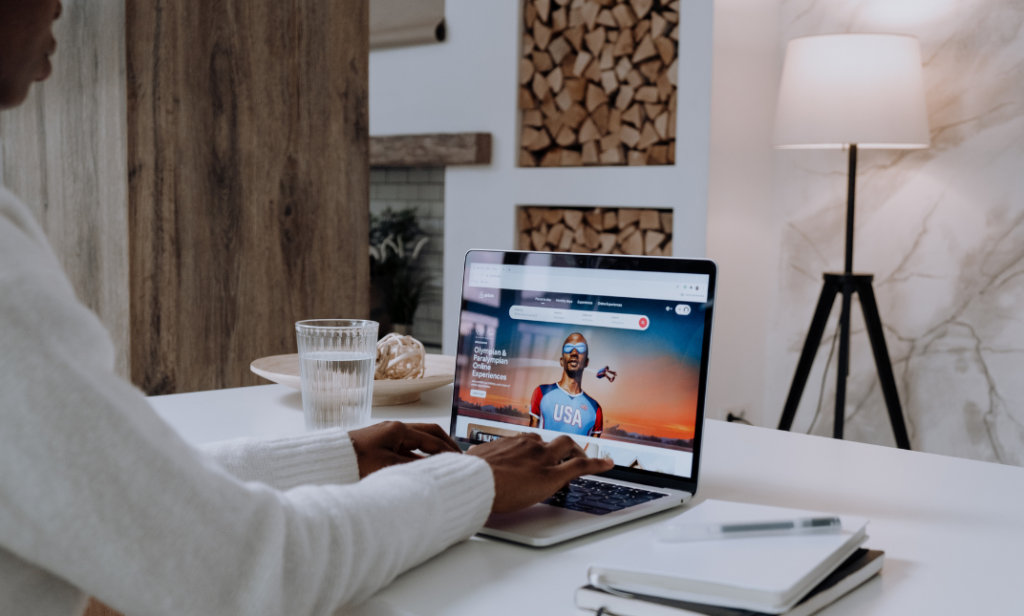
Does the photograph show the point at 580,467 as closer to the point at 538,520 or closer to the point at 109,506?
the point at 538,520

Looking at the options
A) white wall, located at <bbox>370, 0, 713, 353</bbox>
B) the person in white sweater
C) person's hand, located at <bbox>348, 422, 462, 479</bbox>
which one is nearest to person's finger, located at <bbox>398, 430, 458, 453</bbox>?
person's hand, located at <bbox>348, 422, 462, 479</bbox>

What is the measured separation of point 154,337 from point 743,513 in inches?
69.3

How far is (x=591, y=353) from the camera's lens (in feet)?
3.06

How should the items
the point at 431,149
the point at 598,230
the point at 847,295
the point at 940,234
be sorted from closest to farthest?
the point at 847,295
the point at 940,234
the point at 598,230
the point at 431,149

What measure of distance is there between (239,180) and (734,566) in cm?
194

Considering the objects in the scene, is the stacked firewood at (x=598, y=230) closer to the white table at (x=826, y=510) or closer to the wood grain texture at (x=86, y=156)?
the wood grain texture at (x=86, y=156)

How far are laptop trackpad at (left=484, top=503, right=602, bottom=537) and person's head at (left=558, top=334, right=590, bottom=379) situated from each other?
166 mm

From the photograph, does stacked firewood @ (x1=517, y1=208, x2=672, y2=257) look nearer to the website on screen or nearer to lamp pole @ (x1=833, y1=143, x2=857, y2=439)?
lamp pole @ (x1=833, y1=143, x2=857, y2=439)

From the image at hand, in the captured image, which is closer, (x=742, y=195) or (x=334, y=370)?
(x=334, y=370)

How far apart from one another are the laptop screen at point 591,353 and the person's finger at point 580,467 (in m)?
0.07

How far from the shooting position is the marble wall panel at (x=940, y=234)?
97.5 inches

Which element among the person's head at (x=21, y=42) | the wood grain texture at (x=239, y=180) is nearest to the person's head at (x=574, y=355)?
the person's head at (x=21, y=42)

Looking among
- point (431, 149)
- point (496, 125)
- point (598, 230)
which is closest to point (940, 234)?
point (598, 230)

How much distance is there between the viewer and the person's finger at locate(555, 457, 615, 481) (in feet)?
2.64
